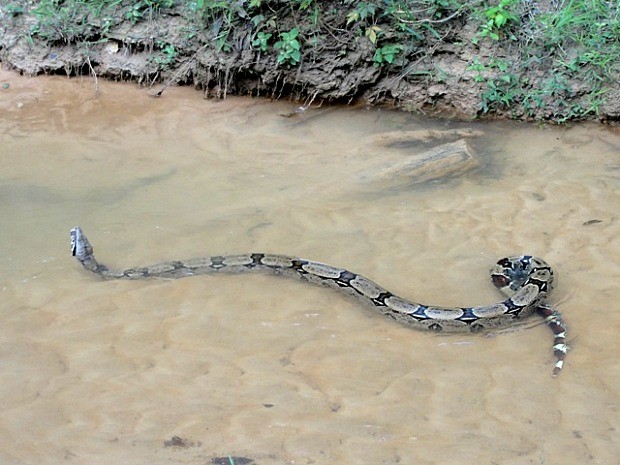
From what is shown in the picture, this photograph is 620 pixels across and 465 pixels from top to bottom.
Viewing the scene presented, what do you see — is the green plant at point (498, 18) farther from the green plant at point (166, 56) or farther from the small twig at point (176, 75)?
the green plant at point (166, 56)

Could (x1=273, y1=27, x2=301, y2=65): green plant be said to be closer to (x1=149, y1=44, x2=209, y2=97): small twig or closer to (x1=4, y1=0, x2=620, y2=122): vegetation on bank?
(x1=4, y1=0, x2=620, y2=122): vegetation on bank

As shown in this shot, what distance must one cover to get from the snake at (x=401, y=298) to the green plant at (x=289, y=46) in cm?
350

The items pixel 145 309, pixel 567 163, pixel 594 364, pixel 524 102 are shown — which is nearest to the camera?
pixel 594 364

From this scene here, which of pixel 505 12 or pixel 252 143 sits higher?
pixel 505 12

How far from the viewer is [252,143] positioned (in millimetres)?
8578

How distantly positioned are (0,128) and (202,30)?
9.01 feet

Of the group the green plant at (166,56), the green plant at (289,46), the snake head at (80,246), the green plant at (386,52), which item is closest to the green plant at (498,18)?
the green plant at (386,52)

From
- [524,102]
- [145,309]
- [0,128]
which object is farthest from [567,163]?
[0,128]

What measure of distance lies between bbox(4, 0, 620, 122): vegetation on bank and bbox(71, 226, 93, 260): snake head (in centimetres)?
377

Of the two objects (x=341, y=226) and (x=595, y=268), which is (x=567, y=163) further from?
(x=341, y=226)

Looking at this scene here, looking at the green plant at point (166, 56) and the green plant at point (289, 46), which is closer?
the green plant at point (289, 46)

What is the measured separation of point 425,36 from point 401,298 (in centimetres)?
440

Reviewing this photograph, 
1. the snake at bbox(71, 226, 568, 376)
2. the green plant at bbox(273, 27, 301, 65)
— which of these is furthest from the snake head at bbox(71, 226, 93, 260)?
the green plant at bbox(273, 27, 301, 65)

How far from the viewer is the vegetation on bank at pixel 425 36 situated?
8398 mm
